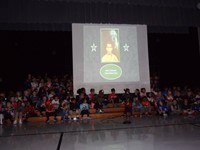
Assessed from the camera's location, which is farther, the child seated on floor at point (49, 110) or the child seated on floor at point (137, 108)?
the child seated on floor at point (137, 108)

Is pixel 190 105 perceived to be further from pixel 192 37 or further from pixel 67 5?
pixel 67 5

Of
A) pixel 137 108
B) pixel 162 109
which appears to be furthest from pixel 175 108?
pixel 137 108

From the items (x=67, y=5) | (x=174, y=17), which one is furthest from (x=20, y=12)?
(x=174, y=17)

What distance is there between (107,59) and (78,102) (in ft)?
5.29

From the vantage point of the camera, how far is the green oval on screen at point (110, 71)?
21.6 feet

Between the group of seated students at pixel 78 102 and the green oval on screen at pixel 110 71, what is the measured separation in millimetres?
482

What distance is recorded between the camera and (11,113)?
237 inches

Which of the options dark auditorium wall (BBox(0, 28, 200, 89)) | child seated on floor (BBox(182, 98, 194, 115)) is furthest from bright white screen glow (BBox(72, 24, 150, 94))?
dark auditorium wall (BBox(0, 28, 200, 89))

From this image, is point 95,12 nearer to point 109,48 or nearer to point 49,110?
point 109,48

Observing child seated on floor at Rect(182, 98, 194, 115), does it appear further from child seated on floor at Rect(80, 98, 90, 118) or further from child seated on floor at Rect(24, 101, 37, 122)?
child seated on floor at Rect(24, 101, 37, 122)

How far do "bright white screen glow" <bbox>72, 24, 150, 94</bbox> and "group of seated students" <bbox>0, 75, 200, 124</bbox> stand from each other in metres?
0.26

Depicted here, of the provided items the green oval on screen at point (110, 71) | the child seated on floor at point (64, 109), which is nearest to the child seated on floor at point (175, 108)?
the green oval on screen at point (110, 71)

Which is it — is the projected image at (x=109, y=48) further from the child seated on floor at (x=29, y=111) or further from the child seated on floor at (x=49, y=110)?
the child seated on floor at (x=29, y=111)

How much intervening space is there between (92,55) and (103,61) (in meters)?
0.39
